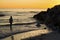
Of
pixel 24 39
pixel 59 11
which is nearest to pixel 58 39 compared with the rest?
pixel 24 39

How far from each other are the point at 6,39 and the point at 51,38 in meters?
4.40

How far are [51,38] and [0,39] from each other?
16.5 ft

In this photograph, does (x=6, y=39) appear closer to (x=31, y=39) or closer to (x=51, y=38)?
(x=31, y=39)

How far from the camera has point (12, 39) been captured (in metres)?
16.2

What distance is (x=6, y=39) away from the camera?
55.4ft

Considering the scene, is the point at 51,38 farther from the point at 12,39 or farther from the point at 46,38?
the point at 12,39

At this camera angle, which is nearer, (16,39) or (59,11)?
(16,39)

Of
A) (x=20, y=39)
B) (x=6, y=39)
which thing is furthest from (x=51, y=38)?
(x=6, y=39)

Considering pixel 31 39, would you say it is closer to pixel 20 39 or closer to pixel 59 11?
pixel 20 39

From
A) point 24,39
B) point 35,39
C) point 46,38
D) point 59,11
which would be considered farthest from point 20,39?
point 59,11

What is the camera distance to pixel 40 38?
55.5ft

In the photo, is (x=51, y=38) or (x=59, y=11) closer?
(x=51, y=38)

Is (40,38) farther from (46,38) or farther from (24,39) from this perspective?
(24,39)

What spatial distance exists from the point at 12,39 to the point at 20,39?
2.54 feet
